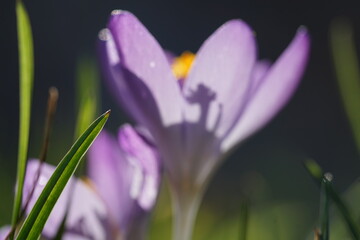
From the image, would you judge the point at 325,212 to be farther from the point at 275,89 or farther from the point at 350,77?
the point at 350,77

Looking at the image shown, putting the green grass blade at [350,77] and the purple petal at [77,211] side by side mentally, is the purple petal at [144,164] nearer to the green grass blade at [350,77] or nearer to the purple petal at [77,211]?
the purple petal at [77,211]

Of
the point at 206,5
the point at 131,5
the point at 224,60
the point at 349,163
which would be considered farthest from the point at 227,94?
the point at 206,5

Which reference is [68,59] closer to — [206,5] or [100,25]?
[100,25]

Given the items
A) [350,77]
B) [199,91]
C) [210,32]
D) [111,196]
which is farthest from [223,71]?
[210,32]

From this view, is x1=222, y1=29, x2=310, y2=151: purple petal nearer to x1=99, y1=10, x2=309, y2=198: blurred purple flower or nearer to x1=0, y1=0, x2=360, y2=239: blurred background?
x1=99, y1=10, x2=309, y2=198: blurred purple flower

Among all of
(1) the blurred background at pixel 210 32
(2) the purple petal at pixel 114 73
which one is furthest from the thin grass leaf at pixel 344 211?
(1) the blurred background at pixel 210 32
